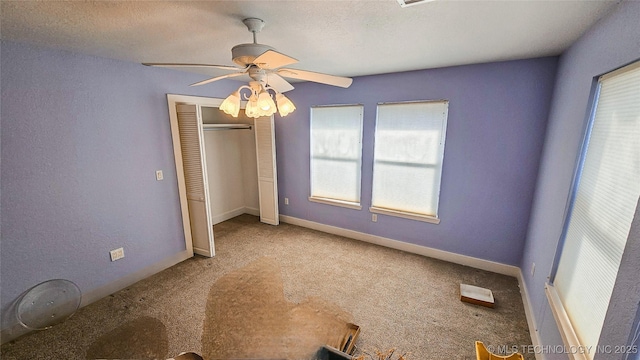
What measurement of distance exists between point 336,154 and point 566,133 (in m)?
2.49

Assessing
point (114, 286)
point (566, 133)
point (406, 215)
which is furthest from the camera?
point (406, 215)

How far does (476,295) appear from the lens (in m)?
2.44

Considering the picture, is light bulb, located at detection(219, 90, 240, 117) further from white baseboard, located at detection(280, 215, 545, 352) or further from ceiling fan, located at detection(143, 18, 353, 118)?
white baseboard, located at detection(280, 215, 545, 352)

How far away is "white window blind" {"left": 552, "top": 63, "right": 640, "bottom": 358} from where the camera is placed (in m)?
1.12

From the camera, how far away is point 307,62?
8.57ft

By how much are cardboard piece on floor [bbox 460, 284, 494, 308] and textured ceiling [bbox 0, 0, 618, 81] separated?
2.28 metres

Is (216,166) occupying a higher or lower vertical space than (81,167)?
lower

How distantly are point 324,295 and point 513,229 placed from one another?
7.32 ft

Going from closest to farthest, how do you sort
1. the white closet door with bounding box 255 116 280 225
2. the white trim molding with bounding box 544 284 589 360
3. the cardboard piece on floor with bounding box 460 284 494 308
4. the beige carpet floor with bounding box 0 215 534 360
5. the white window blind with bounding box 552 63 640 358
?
1. the white window blind with bounding box 552 63 640 358
2. the white trim molding with bounding box 544 284 589 360
3. the beige carpet floor with bounding box 0 215 534 360
4. the cardboard piece on floor with bounding box 460 284 494 308
5. the white closet door with bounding box 255 116 280 225

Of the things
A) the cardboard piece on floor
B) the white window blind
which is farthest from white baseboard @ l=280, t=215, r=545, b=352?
the white window blind

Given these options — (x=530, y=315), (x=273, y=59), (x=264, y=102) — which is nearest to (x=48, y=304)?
(x=264, y=102)

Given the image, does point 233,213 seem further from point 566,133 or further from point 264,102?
point 566,133

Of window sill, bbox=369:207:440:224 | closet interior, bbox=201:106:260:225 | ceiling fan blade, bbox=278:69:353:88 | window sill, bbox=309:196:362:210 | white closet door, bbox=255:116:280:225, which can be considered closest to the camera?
ceiling fan blade, bbox=278:69:353:88

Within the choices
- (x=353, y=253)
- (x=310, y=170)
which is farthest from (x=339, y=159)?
(x=353, y=253)
